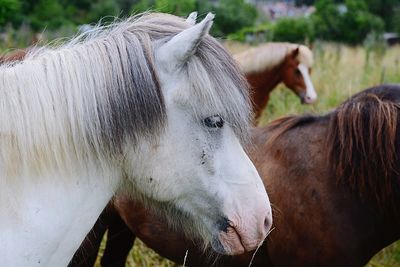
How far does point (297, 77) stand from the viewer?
7.46 metres

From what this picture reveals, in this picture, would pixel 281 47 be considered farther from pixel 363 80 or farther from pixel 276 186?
pixel 276 186

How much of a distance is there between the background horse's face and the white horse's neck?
5752mm

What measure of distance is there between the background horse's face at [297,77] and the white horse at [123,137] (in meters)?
5.55

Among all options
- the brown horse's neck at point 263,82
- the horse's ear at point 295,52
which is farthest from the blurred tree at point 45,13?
the brown horse's neck at point 263,82

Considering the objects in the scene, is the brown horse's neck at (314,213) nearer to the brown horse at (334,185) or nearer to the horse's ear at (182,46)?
the brown horse at (334,185)

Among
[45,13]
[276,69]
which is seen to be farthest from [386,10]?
[276,69]

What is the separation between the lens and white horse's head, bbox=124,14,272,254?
5.94 feet

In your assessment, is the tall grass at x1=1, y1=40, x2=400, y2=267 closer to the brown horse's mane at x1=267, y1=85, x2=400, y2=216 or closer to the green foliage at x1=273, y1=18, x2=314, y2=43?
the brown horse's mane at x1=267, y1=85, x2=400, y2=216

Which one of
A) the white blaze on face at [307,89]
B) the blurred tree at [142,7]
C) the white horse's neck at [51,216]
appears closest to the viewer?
the white horse's neck at [51,216]

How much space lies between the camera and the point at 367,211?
107 inches

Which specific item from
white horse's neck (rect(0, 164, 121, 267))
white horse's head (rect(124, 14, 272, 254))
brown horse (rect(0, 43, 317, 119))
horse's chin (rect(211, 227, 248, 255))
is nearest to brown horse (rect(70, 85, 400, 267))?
horse's chin (rect(211, 227, 248, 255))

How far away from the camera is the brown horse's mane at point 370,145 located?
2.67 m

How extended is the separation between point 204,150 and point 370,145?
1147 millimetres

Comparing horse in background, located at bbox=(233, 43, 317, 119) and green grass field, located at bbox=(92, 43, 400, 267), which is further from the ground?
horse in background, located at bbox=(233, 43, 317, 119)
